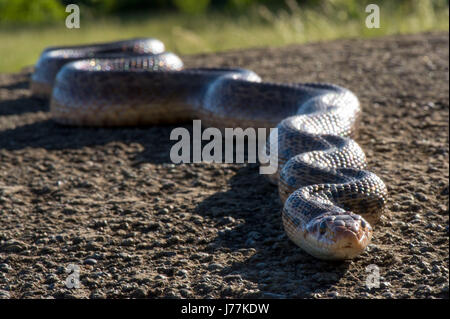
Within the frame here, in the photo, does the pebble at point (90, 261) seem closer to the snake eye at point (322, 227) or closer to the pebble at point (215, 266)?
the pebble at point (215, 266)

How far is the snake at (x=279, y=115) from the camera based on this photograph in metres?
3.86

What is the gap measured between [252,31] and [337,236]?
11748mm

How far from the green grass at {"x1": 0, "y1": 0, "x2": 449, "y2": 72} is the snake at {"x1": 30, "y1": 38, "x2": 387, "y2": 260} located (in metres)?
4.59

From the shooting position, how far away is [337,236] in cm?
353

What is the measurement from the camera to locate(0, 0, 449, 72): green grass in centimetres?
1312

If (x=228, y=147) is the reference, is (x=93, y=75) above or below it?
above

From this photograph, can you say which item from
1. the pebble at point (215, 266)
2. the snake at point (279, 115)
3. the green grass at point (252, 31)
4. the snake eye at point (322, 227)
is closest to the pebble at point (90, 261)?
the pebble at point (215, 266)

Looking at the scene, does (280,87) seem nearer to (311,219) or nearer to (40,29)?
(311,219)

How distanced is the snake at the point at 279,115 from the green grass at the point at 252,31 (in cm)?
459

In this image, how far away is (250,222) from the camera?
14.5 ft

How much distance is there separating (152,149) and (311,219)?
285cm

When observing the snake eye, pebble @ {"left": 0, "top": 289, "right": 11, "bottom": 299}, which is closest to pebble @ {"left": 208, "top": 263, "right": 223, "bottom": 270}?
the snake eye

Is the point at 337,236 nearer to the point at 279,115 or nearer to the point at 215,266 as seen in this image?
the point at 215,266
